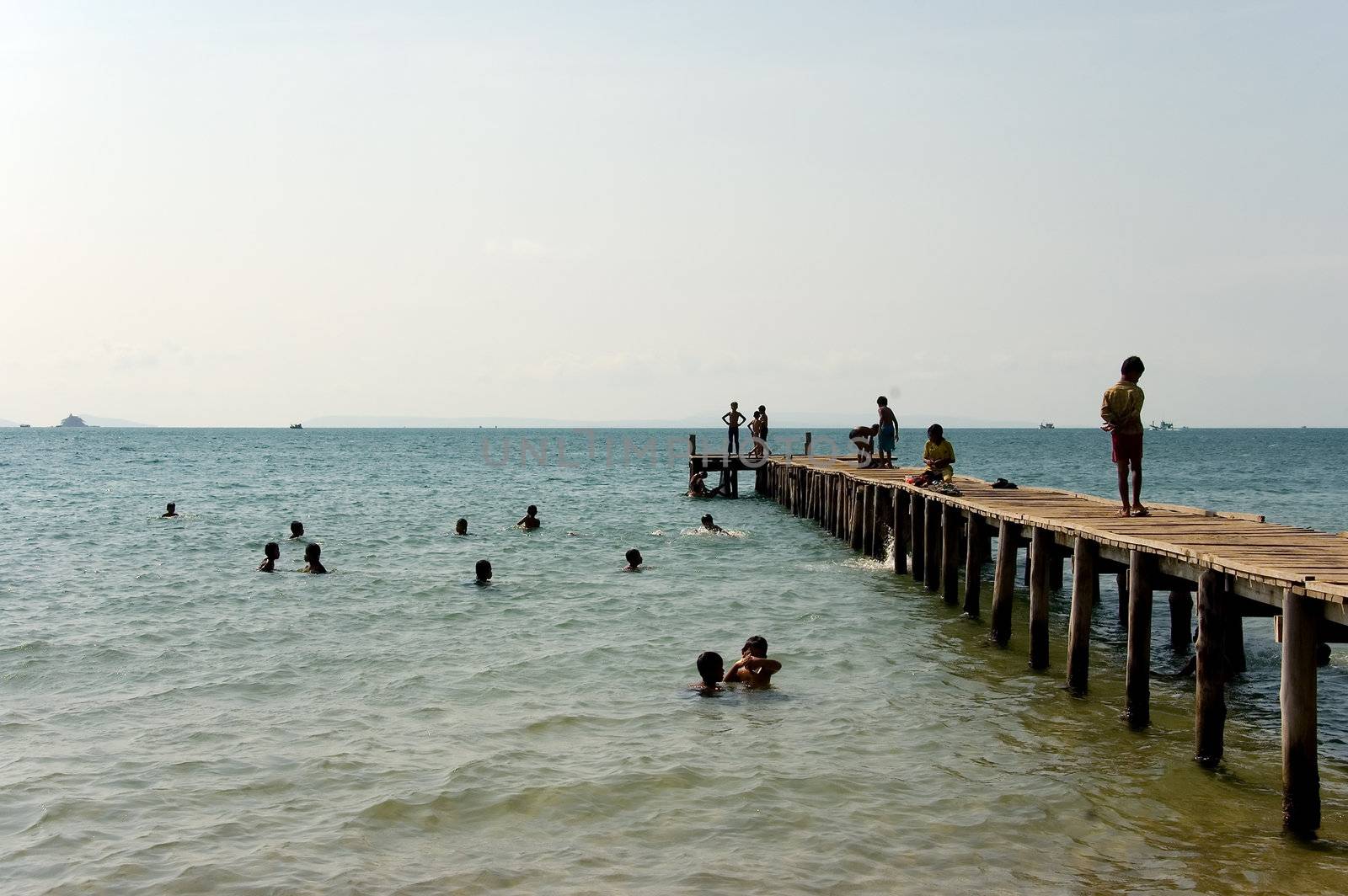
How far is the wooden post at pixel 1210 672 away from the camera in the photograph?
935cm

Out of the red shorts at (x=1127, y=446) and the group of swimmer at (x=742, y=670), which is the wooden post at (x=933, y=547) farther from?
the group of swimmer at (x=742, y=670)

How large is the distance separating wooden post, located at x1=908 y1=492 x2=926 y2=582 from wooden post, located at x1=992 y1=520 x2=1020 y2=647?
5223 millimetres

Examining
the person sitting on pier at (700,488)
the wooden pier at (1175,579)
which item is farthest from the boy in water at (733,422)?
the wooden pier at (1175,579)

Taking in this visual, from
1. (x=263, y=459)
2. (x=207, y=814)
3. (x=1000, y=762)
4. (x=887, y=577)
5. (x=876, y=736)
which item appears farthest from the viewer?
(x=263, y=459)

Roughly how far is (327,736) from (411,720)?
0.91 meters

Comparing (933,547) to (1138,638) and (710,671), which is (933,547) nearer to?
(710,671)

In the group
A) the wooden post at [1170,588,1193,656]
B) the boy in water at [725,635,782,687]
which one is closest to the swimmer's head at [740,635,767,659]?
the boy in water at [725,635,782,687]

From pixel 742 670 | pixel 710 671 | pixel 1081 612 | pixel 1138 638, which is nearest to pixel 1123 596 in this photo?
pixel 1081 612

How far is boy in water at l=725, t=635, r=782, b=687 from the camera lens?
13.0 meters

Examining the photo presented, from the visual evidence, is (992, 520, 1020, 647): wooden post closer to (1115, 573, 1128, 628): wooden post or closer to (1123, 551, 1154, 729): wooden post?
(1115, 573, 1128, 628): wooden post

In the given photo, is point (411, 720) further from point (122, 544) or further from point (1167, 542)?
point (122, 544)

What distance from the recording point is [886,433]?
26406 millimetres

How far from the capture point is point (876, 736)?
1123 cm

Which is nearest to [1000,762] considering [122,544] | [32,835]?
[32,835]
